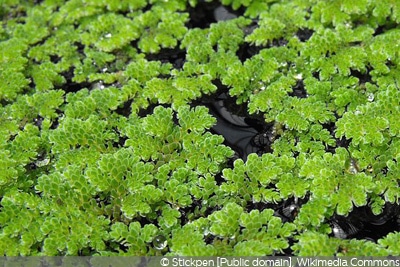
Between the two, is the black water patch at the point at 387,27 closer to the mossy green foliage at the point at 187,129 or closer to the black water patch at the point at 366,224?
the mossy green foliage at the point at 187,129

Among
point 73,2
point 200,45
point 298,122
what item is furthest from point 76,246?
point 73,2

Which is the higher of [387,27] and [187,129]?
[387,27]

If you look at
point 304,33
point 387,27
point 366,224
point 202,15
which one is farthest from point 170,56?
point 366,224

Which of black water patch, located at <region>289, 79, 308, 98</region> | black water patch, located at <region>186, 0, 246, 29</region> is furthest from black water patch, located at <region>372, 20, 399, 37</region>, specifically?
black water patch, located at <region>186, 0, 246, 29</region>

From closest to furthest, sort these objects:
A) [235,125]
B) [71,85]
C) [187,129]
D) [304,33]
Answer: [187,129] < [235,125] < [71,85] < [304,33]

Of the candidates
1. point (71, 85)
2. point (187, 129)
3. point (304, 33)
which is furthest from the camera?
point (304, 33)

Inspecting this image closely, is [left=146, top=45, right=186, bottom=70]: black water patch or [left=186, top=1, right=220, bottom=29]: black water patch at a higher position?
[left=186, top=1, right=220, bottom=29]: black water patch

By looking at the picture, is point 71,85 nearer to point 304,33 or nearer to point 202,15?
point 202,15

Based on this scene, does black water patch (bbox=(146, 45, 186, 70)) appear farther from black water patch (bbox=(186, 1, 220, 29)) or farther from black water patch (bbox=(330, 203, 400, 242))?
black water patch (bbox=(330, 203, 400, 242))

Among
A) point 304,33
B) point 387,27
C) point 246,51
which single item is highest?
point 387,27

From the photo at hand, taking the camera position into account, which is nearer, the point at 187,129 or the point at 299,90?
the point at 187,129
